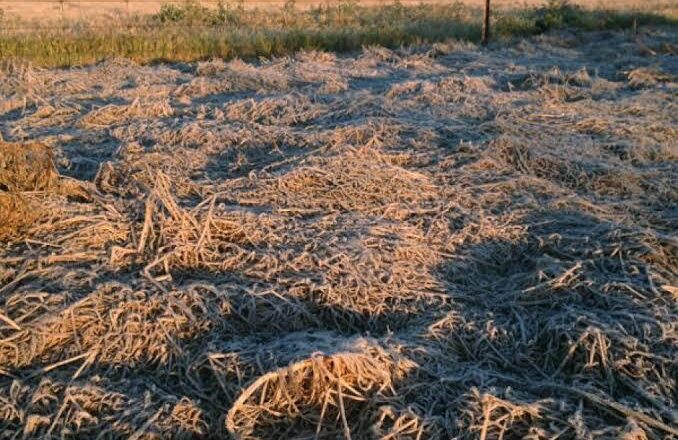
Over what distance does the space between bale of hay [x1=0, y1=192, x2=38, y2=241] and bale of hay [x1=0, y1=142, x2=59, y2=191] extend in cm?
26

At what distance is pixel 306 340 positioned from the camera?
111 inches

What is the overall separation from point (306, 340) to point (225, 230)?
1100mm

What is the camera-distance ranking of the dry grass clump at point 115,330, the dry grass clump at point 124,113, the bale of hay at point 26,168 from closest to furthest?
the dry grass clump at point 115,330, the bale of hay at point 26,168, the dry grass clump at point 124,113

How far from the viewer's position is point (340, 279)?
3.30 meters

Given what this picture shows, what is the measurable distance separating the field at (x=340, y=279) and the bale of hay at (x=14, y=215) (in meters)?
0.01

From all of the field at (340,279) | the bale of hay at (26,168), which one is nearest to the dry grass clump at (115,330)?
the field at (340,279)

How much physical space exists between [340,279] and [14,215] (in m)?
1.74

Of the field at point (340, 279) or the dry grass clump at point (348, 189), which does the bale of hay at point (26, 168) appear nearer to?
the field at point (340, 279)

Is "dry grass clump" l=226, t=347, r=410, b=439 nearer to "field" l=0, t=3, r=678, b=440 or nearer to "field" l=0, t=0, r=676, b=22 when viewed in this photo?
"field" l=0, t=3, r=678, b=440

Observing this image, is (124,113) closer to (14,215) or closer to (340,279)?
(14,215)

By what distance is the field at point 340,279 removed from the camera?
2.55 metres

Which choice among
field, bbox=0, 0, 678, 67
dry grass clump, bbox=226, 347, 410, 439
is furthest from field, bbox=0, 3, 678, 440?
field, bbox=0, 0, 678, 67

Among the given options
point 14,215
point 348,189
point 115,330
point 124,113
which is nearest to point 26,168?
point 14,215

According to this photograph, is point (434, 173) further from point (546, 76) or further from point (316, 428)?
point (546, 76)
